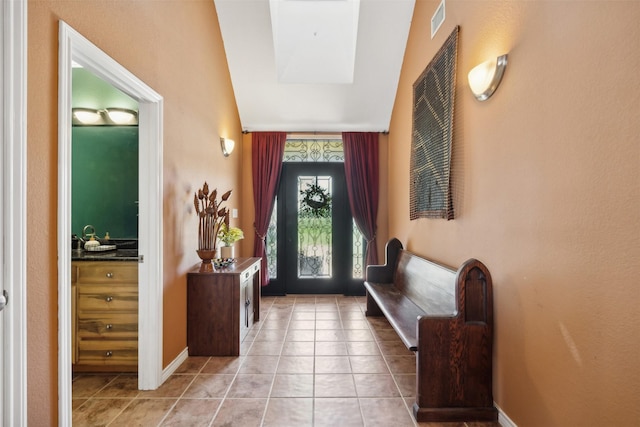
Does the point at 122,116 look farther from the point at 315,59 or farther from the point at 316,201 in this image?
the point at 316,201

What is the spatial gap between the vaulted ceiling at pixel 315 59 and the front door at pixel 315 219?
769 millimetres

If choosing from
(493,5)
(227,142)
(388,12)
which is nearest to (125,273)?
(227,142)

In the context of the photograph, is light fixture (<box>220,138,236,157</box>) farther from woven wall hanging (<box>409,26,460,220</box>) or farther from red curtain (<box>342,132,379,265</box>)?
woven wall hanging (<box>409,26,460,220</box>)

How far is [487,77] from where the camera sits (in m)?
2.09

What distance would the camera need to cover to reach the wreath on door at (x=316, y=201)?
5277mm

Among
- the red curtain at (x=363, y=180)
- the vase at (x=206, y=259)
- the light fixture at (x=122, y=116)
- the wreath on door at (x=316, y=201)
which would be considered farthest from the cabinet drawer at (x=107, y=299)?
the red curtain at (x=363, y=180)

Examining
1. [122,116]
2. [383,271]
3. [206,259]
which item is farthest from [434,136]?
[122,116]

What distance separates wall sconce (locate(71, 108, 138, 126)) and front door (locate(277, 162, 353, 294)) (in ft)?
8.02

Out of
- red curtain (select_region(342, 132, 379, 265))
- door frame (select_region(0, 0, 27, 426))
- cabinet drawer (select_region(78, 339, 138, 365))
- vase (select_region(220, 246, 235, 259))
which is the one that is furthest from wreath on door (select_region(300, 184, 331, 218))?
door frame (select_region(0, 0, 27, 426))

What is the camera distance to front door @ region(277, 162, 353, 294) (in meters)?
5.28

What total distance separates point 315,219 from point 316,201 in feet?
0.94

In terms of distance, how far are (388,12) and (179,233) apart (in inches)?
130

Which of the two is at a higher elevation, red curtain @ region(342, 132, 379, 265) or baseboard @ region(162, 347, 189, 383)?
red curtain @ region(342, 132, 379, 265)

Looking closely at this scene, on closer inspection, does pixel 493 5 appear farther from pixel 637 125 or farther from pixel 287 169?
pixel 287 169
